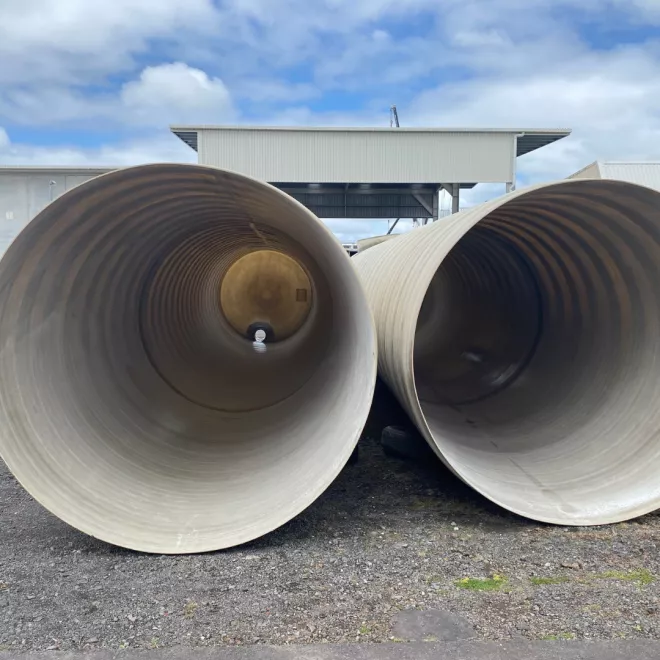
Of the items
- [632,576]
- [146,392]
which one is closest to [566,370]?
[632,576]

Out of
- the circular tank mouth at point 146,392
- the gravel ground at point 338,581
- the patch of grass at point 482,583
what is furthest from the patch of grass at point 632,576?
the circular tank mouth at point 146,392

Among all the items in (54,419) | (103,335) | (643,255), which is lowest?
(54,419)

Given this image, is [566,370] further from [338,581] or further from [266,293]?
[266,293]

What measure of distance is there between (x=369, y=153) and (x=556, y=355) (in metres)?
17.8

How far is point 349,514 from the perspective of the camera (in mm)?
4617

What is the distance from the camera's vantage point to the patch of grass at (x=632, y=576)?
3.57 metres

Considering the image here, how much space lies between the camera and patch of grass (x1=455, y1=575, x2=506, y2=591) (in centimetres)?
350

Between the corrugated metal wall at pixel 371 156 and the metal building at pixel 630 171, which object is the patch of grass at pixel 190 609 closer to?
the metal building at pixel 630 171

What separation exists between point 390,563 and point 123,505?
1648mm

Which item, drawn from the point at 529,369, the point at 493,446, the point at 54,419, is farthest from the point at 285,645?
the point at 529,369

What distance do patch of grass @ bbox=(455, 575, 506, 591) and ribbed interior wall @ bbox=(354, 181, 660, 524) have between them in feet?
2.42

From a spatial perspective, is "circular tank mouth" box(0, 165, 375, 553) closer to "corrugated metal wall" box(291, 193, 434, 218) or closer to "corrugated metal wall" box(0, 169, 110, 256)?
"corrugated metal wall" box(0, 169, 110, 256)

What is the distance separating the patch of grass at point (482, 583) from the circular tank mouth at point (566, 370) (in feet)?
2.32

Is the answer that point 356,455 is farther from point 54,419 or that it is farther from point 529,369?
point 54,419
